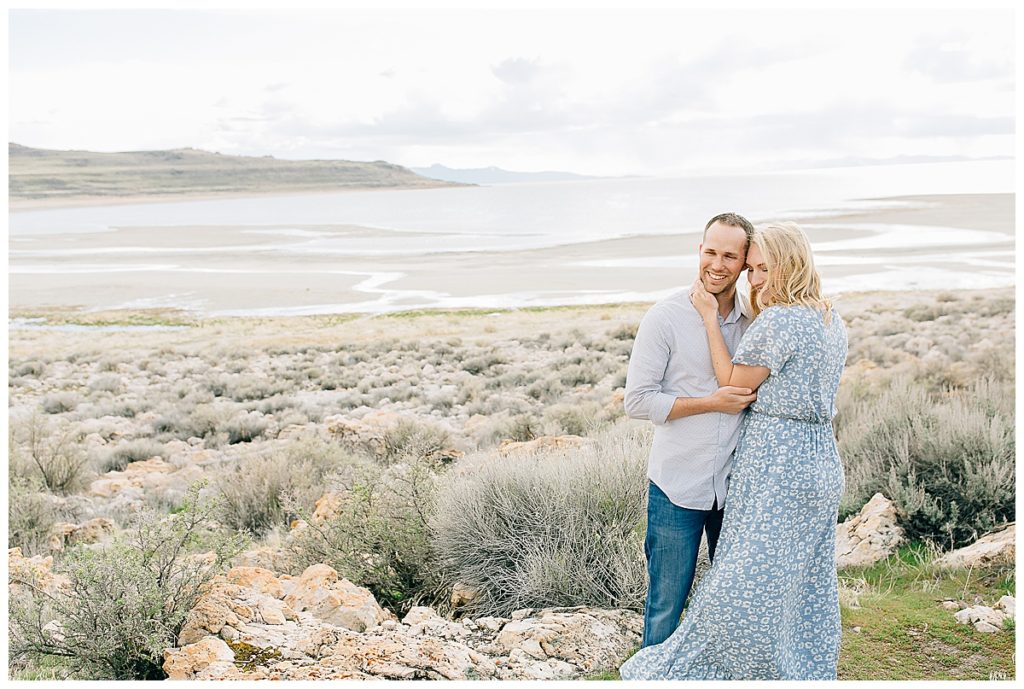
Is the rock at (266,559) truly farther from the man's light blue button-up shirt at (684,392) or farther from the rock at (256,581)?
the man's light blue button-up shirt at (684,392)

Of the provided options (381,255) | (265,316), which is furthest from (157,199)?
(265,316)

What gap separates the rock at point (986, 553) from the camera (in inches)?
181

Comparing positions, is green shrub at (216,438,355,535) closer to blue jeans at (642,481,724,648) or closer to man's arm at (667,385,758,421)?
blue jeans at (642,481,724,648)

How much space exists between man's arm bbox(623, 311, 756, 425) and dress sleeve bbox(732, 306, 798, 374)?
124 mm

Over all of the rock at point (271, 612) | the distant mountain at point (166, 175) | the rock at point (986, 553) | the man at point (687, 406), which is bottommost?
the rock at point (271, 612)

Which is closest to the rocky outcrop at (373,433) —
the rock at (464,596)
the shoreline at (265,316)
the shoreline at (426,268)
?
the rock at (464,596)

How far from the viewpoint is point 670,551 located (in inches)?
132

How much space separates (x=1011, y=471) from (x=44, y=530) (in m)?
6.61

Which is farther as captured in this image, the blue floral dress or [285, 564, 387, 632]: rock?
[285, 564, 387, 632]: rock

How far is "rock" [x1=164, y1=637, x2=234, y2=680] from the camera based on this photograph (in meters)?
3.68

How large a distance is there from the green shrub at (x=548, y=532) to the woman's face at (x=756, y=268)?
1.72 metres

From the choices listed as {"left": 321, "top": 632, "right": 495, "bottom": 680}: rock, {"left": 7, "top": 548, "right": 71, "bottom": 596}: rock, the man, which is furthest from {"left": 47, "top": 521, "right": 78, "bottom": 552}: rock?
the man

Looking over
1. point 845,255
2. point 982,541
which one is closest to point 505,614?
point 982,541

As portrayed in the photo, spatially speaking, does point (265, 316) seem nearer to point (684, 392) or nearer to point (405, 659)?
point (405, 659)
